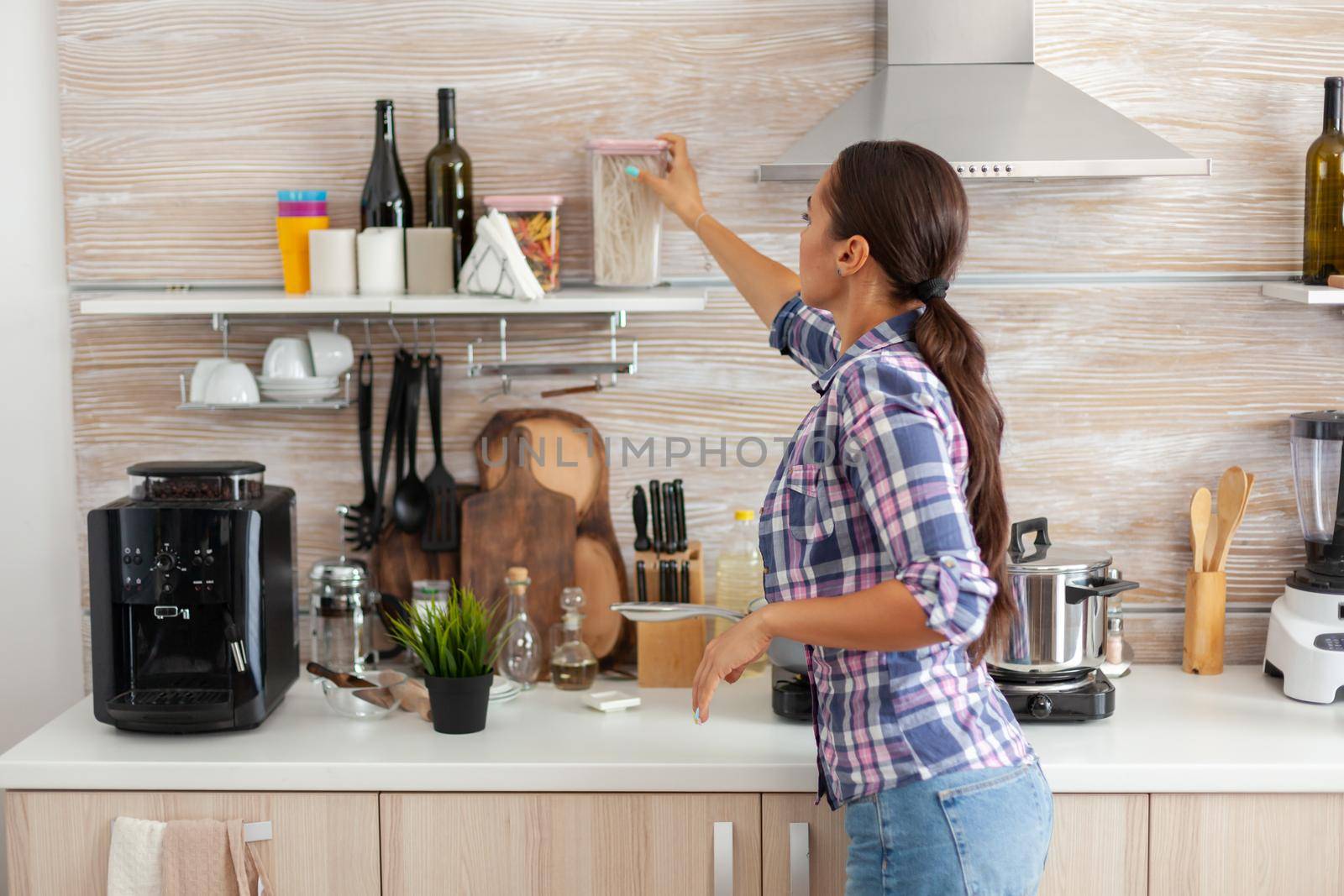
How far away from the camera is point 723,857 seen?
1775 mm

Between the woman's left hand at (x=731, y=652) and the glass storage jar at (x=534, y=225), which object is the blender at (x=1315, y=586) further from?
the glass storage jar at (x=534, y=225)

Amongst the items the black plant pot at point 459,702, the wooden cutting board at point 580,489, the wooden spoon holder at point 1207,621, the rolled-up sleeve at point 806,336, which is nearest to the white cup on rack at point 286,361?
the wooden cutting board at point 580,489

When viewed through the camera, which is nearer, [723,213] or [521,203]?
[521,203]

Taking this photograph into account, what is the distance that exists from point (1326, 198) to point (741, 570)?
1.22m

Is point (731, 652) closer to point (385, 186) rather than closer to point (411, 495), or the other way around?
point (411, 495)

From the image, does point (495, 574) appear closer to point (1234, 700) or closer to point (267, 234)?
point (267, 234)

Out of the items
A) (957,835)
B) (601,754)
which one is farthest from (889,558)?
(601,754)

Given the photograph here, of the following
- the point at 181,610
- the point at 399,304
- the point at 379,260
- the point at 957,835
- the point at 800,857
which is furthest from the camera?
the point at 379,260

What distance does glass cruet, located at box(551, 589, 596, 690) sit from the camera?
2129 millimetres

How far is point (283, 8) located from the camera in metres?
2.19

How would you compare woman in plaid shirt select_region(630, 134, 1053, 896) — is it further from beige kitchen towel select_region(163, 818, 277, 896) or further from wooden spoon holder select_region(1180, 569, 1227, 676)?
wooden spoon holder select_region(1180, 569, 1227, 676)

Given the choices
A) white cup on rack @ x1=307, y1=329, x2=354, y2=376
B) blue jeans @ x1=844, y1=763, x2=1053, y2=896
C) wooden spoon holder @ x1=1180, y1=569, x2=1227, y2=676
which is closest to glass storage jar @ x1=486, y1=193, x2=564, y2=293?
white cup on rack @ x1=307, y1=329, x2=354, y2=376

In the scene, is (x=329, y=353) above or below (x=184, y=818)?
above

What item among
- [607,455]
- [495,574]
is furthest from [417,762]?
[607,455]
